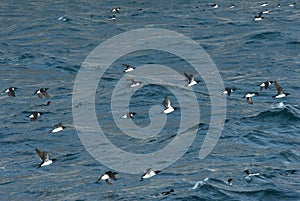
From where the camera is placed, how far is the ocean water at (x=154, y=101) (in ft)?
74.3

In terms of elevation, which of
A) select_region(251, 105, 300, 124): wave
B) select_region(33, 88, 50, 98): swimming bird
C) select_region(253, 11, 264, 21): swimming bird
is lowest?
select_region(251, 105, 300, 124): wave

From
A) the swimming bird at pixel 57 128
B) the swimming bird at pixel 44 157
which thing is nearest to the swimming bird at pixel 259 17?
the swimming bird at pixel 57 128

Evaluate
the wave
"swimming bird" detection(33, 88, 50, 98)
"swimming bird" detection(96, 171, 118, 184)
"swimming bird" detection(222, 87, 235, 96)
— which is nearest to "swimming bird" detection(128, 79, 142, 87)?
"swimming bird" detection(33, 88, 50, 98)

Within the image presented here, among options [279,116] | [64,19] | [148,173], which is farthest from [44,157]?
[64,19]

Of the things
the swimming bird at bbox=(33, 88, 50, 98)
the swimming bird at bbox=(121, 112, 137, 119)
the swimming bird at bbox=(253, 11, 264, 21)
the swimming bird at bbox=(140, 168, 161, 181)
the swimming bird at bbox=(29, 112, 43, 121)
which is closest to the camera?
the swimming bird at bbox=(140, 168, 161, 181)

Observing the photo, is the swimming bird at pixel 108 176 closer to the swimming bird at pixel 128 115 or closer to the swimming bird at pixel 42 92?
the swimming bird at pixel 128 115

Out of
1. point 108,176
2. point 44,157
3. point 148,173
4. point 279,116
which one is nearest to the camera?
point 108,176

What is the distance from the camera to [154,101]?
32062 millimetres

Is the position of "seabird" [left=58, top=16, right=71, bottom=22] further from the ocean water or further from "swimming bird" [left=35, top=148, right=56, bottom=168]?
"swimming bird" [left=35, top=148, right=56, bottom=168]

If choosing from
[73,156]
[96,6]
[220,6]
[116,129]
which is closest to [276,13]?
[220,6]

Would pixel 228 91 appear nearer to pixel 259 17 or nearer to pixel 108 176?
pixel 108 176

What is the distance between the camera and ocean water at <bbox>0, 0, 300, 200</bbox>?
22641 mm

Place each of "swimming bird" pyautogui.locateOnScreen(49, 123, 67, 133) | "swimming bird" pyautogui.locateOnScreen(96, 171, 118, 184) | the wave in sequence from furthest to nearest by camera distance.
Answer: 1. the wave
2. "swimming bird" pyautogui.locateOnScreen(49, 123, 67, 133)
3. "swimming bird" pyautogui.locateOnScreen(96, 171, 118, 184)

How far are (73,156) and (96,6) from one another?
28.5 meters
